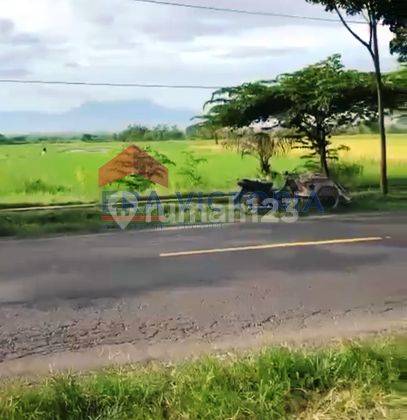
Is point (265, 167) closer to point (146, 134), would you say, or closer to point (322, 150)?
point (322, 150)

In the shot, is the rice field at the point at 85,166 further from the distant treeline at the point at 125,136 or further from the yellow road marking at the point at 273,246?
the yellow road marking at the point at 273,246

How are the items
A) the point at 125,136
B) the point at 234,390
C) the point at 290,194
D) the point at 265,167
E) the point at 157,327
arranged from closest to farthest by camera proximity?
the point at 234,390 < the point at 157,327 < the point at 290,194 < the point at 125,136 < the point at 265,167

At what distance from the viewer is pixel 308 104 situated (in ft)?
53.5

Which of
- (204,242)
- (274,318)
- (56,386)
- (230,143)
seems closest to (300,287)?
(274,318)

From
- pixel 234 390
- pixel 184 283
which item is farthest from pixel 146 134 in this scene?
pixel 234 390

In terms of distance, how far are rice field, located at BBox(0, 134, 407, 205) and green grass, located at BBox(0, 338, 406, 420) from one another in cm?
1038

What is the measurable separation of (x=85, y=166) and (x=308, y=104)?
17.9 ft

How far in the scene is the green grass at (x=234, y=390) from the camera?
12.2 feet

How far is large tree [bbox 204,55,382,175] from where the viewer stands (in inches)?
638

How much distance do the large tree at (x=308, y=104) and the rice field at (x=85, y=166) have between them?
500 millimetres

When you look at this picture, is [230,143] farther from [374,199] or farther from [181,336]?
[181,336]

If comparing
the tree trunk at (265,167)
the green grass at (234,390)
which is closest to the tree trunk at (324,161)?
the tree trunk at (265,167)

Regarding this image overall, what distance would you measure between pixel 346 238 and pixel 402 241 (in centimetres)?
78

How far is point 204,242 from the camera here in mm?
9773
